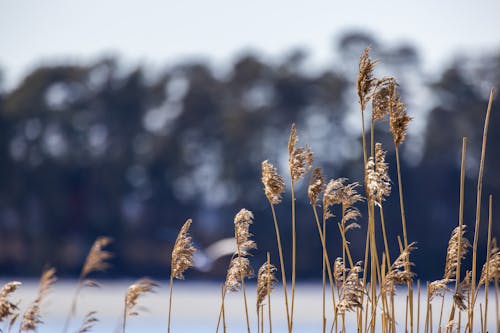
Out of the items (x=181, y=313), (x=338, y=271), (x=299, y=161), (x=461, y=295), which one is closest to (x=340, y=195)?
(x=299, y=161)

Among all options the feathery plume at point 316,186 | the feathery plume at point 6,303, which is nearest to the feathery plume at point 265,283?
the feathery plume at point 316,186

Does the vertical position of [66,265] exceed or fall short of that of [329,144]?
it falls short

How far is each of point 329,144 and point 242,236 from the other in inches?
1456

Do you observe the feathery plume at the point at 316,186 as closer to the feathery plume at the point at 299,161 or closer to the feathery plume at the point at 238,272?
the feathery plume at the point at 299,161

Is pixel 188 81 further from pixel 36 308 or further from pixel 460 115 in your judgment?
pixel 36 308

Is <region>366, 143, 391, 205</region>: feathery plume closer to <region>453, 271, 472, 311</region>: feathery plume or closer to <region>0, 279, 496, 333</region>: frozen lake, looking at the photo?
<region>453, 271, 472, 311</region>: feathery plume

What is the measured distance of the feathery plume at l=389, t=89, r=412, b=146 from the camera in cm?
360

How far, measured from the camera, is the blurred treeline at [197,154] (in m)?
38.5

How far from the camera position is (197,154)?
135ft

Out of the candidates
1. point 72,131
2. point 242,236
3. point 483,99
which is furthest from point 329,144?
point 242,236

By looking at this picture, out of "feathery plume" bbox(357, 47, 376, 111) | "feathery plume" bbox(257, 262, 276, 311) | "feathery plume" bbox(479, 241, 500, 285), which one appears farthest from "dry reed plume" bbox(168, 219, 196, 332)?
"feathery plume" bbox(479, 241, 500, 285)

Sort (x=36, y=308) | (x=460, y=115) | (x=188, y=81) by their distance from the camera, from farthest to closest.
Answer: (x=188, y=81) < (x=460, y=115) < (x=36, y=308)

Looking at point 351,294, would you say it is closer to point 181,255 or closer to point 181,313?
point 181,255

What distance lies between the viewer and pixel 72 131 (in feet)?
135
